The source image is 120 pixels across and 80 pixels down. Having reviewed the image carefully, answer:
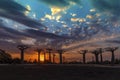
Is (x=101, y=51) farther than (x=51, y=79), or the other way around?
(x=101, y=51)

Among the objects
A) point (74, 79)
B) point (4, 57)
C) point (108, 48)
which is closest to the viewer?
point (74, 79)

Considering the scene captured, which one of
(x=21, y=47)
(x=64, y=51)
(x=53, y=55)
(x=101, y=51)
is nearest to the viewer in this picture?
(x=21, y=47)

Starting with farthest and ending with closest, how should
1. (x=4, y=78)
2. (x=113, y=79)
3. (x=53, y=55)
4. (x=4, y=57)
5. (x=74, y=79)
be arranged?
1. (x=53, y=55)
2. (x=4, y=57)
3. (x=113, y=79)
4. (x=74, y=79)
5. (x=4, y=78)

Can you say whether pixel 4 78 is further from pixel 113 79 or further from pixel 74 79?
pixel 113 79

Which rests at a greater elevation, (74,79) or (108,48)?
(108,48)

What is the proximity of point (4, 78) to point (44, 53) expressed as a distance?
393 feet

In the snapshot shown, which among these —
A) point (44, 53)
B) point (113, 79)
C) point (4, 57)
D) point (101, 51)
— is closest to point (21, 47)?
point (4, 57)

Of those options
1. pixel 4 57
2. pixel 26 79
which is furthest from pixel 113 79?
pixel 4 57

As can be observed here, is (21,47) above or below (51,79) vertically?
above

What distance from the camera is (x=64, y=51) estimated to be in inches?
6063

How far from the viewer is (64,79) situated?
104 ft

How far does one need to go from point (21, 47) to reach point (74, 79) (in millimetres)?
82616

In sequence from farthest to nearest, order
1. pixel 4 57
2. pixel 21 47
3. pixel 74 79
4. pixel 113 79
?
pixel 21 47 → pixel 4 57 → pixel 113 79 → pixel 74 79

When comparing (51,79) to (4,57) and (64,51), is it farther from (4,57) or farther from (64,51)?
(64,51)
